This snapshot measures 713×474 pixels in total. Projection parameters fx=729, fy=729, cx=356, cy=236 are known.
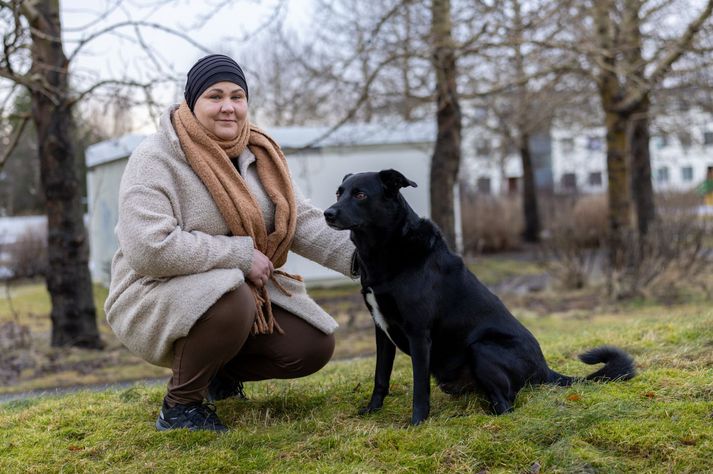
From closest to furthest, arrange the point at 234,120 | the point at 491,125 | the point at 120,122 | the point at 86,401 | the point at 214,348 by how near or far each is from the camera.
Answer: the point at 214,348 → the point at 234,120 → the point at 86,401 → the point at 120,122 → the point at 491,125

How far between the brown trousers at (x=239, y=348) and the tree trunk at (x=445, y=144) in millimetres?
5620

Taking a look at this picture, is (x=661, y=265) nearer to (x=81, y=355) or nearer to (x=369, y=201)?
(x=81, y=355)

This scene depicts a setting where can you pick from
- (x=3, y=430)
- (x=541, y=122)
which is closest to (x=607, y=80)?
(x=541, y=122)

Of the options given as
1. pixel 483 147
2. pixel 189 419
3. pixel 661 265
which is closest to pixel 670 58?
pixel 661 265

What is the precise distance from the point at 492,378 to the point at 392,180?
41.1 inches

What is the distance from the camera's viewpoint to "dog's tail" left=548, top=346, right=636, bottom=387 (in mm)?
3791

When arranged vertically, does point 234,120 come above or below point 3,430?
above

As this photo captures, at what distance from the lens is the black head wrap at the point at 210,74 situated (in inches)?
141

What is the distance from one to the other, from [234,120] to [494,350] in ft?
5.60

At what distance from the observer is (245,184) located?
363 centimetres

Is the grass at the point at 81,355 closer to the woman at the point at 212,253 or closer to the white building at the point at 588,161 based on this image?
the woman at the point at 212,253

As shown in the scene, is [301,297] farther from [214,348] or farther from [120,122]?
[120,122]

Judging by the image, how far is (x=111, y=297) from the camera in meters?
3.65

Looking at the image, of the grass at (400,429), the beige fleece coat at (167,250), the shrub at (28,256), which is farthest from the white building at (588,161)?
the beige fleece coat at (167,250)
